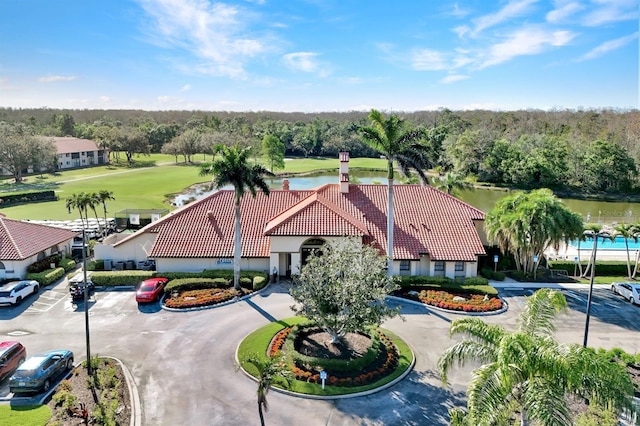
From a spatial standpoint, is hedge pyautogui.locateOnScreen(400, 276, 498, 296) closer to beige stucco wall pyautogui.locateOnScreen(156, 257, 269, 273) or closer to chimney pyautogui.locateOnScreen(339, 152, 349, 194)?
chimney pyautogui.locateOnScreen(339, 152, 349, 194)

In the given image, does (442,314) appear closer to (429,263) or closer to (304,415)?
(429,263)

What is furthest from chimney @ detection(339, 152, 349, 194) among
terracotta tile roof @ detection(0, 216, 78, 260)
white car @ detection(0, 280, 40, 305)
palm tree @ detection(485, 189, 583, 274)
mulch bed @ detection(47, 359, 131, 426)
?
white car @ detection(0, 280, 40, 305)

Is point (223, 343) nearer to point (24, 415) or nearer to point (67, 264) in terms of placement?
point (24, 415)

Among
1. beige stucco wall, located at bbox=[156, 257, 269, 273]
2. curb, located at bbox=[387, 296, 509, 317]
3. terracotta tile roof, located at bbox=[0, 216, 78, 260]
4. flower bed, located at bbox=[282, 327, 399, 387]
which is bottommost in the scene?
flower bed, located at bbox=[282, 327, 399, 387]

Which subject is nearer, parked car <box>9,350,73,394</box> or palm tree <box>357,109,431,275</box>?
parked car <box>9,350,73,394</box>

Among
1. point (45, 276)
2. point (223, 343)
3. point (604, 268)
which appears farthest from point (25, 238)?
point (604, 268)

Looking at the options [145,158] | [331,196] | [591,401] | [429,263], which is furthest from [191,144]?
[591,401]
